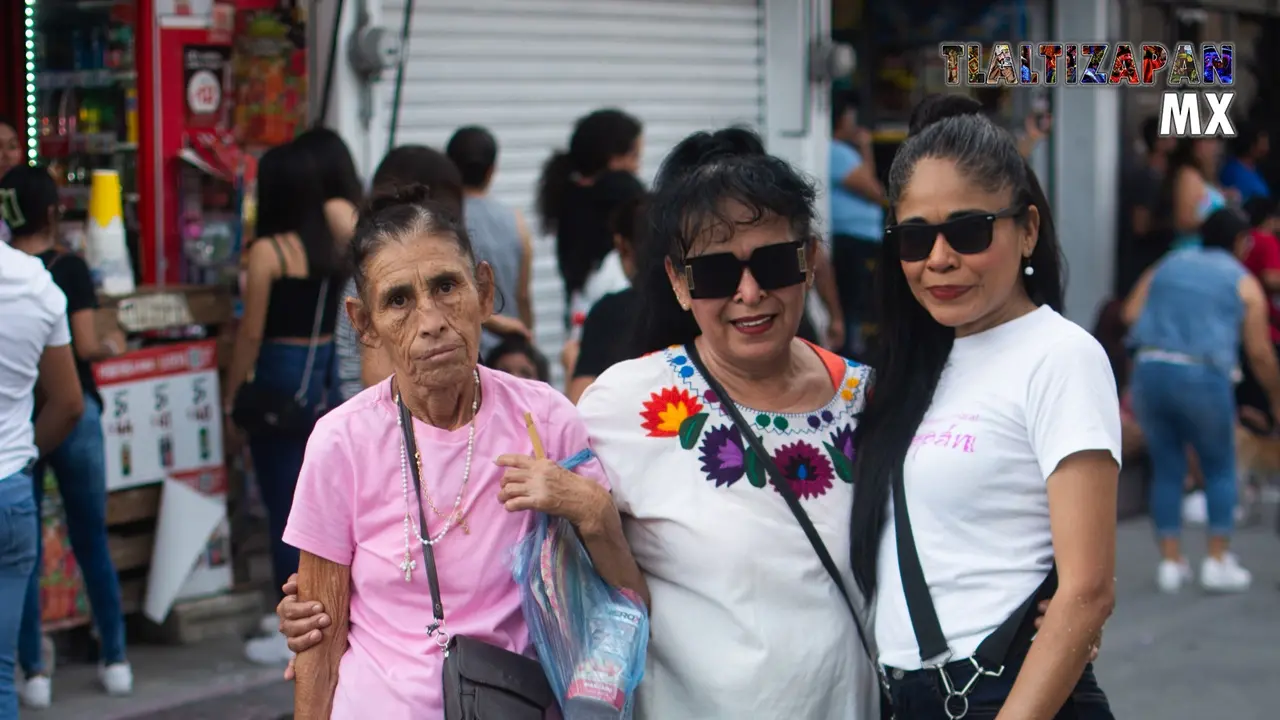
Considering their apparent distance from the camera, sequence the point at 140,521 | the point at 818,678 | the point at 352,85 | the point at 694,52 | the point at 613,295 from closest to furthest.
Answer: the point at 818,678 → the point at 613,295 → the point at 140,521 → the point at 352,85 → the point at 694,52

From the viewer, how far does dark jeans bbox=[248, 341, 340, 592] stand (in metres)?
5.90

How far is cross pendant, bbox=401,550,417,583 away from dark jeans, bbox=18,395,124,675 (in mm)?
3100

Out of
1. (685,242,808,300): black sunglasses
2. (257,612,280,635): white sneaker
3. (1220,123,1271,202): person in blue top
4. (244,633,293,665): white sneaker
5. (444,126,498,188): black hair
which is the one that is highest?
(1220,123,1271,202): person in blue top

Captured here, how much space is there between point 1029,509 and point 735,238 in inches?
26.8

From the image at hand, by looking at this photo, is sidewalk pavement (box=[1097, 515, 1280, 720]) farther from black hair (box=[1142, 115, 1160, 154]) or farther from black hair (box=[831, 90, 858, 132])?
black hair (box=[1142, 115, 1160, 154])

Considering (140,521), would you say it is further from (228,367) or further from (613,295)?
(613,295)

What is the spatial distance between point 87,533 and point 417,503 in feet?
11.0

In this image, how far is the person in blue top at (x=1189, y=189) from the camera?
980 cm

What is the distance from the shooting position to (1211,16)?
14.1m

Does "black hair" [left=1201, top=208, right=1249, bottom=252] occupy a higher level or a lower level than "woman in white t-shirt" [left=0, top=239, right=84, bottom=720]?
higher

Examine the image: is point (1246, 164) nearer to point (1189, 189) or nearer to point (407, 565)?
point (1189, 189)

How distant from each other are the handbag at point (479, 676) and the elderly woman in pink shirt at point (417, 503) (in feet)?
0.04

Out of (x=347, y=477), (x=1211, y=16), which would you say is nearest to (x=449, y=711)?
(x=347, y=477)

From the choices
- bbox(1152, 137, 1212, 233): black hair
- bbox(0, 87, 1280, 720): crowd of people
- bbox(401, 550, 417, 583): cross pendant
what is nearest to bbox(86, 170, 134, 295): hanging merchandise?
bbox(0, 87, 1280, 720): crowd of people
